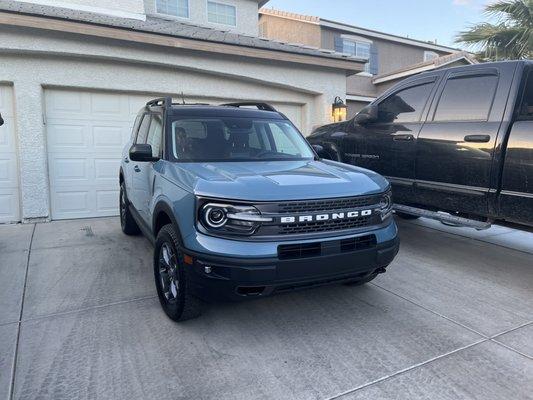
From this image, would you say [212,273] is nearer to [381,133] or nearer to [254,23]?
[381,133]

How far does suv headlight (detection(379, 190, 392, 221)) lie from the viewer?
11.9 feet

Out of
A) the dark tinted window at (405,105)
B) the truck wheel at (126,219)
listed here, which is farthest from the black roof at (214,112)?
the truck wheel at (126,219)

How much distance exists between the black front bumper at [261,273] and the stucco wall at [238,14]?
10675 millimetres

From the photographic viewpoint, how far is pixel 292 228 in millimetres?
3131

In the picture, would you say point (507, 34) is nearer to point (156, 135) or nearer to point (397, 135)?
point (397, 135)

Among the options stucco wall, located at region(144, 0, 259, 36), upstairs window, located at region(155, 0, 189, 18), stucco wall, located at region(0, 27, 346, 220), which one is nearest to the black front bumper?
stucco wall, located at region(0, 27, 346, 220)

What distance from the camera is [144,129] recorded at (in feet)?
17.7

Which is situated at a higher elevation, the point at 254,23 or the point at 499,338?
the point at 254,23

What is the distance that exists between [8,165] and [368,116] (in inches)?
248

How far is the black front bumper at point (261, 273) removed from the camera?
294 cm

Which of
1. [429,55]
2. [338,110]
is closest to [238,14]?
[338,110]

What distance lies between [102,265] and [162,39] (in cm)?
467

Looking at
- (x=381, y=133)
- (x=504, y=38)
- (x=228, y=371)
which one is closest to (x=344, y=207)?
(x=228, y=371)

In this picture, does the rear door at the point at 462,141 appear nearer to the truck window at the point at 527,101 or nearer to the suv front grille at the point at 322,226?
the truck window at the point at 527,101
